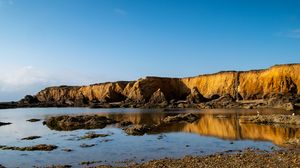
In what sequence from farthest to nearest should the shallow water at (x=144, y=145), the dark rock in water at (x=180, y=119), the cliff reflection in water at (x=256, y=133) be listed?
the dark rock in water at (x=180, y=119) < the cliff reflection in water at (x=256, y=133) < the shallow water at (x=144, y=145)

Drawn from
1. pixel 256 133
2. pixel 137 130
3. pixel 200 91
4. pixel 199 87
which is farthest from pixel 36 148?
pixel 199 87

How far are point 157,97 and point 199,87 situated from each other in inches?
479

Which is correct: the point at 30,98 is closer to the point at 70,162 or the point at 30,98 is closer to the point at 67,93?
the point at 67,93

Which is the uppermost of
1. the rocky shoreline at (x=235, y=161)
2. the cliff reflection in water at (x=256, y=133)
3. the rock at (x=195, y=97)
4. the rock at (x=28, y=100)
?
the rock at (x=28, y=100)

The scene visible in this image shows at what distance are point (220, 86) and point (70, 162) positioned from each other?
72.0 metres

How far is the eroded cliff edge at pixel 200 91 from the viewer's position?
7450cm

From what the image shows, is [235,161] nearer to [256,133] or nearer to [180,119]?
[256,133]

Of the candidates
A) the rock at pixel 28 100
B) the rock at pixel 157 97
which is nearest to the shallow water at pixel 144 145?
the rock at pixel 157 97

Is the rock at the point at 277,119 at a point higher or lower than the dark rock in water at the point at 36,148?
higher

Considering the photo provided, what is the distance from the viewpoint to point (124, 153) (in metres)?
21.4

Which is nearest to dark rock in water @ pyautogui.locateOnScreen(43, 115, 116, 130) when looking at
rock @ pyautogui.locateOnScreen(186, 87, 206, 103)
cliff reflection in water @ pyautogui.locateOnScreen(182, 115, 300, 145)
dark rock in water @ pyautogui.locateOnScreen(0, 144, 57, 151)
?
cliff reflection in water @ pyautogui.locateOnScreen(182, 115, 300, 145)

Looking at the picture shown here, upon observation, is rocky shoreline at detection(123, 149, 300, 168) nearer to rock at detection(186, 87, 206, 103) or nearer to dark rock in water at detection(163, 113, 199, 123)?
dark rock in water at detection(163, 113, 199, 123)

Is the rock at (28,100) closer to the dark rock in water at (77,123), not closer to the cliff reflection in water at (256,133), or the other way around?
the dark rock in water at (77,123)

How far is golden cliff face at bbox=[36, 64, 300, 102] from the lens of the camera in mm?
76312
